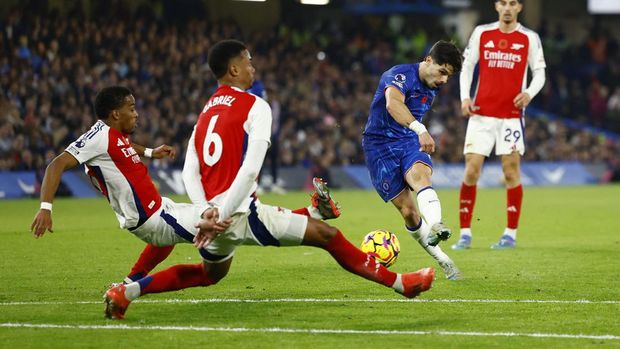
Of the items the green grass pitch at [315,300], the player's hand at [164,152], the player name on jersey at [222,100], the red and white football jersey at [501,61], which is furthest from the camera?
the red and white football jersey at [501,61]

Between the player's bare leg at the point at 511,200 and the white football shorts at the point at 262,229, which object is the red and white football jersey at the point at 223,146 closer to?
the white football shorts at the point at 262,229

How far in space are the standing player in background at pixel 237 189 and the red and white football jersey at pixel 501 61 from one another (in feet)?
18.7

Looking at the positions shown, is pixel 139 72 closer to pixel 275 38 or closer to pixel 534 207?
pixel 275 38

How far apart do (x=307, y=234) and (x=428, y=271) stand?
0.97 m

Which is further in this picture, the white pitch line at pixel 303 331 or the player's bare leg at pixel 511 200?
the player's bare leg at pixel 511 200

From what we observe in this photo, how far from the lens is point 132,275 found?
8.52m

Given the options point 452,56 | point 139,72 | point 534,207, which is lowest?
point 534,207

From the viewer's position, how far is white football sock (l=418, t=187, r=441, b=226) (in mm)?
9000

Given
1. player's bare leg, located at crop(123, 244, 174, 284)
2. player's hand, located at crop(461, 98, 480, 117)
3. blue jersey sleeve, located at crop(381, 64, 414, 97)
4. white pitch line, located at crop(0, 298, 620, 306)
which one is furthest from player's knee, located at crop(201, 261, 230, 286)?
player's hand, located at crop(461, 98, 480, 117)

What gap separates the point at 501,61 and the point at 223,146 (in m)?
6.66

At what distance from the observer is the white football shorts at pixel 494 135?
12492 mm

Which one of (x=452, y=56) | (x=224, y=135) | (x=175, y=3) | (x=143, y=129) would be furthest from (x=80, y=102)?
(x=224, y=135)

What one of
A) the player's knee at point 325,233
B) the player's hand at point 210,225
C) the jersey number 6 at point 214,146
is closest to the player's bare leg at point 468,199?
the player's knee at point 325,233

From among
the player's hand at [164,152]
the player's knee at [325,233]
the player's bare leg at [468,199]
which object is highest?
the player's hand at [164,152]
